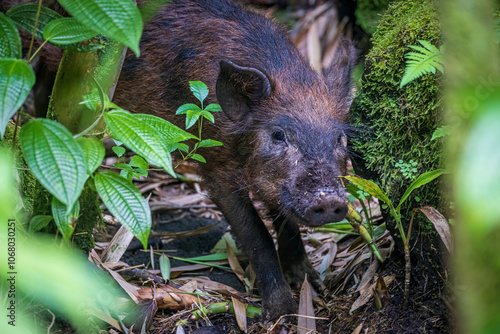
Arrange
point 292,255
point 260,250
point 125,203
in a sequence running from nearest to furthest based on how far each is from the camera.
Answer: point 125,203 → point 260,250 → point 292,255

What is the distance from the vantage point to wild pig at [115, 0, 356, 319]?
12.5 feet

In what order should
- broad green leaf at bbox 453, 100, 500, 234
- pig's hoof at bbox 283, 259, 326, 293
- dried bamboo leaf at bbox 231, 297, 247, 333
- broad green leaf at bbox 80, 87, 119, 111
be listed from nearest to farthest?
broad green leaf at bbox 453, 100, 500, 234 → broad green leaf at bbox 80, 87, 119, 111 → dried bamboo leaf at bbox 231, 297, 247, 333 → pig's hoof at bbox 283, 259, 326, 293

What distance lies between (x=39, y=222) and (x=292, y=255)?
2.33 m

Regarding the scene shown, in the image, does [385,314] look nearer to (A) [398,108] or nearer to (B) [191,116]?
(A) [398,108]

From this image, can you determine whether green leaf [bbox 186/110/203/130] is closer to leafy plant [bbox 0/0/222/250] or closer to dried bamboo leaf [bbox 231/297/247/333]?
leafy plant [bbox 0/0/222/250]

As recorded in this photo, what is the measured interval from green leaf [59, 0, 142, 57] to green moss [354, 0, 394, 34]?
4.40 m

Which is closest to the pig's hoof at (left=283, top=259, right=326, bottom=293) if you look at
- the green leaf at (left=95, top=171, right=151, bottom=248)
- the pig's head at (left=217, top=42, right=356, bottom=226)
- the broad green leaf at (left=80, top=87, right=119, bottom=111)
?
the pig's head at (left=217, top=42, right=356, bottom=226)

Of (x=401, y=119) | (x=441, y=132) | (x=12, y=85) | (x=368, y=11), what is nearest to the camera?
(x=12, y=85)

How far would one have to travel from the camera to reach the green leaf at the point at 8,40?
91.3 inches

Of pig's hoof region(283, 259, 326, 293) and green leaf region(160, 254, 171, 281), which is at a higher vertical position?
pig's hoof region(283, 259, 326, 293)

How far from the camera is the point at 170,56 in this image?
4.66 metres

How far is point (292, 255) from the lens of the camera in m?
4.60

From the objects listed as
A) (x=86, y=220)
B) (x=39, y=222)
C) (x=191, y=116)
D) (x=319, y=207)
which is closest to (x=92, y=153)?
(x=39, y=222)

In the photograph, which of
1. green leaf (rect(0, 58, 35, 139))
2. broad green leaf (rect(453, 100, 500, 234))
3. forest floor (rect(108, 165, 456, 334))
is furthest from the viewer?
forest floor (rect(108, 165, 456, 334))
